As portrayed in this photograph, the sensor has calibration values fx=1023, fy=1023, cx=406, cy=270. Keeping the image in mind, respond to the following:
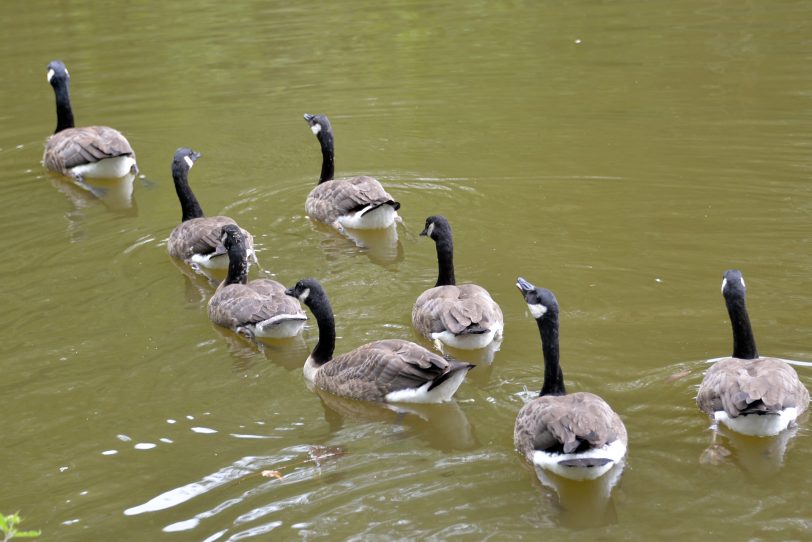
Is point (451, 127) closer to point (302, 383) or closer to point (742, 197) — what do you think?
point (742, 197)

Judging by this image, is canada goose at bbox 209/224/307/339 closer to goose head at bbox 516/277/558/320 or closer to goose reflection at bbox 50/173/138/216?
goose head at bbox 516/277/558/320

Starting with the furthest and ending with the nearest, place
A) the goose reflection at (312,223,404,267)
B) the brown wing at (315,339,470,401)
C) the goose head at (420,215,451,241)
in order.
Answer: the goose reflection at (312,223,404,267), the goose head at (420,215,451,241), the brown wing at (315,339,470,401)

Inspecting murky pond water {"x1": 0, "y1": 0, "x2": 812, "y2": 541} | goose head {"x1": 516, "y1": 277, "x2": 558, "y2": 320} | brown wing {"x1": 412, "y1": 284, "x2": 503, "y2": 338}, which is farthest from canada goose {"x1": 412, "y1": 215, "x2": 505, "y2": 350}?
goose head {"x1": 516, "y1": 277, "x2": 558, "y2": 320}

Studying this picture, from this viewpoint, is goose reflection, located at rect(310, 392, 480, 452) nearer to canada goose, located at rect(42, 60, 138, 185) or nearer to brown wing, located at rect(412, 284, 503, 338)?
brown wing, located at rect(412, 284, 503, 338)

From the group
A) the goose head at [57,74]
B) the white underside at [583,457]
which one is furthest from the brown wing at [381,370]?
the goose head at [57,74]

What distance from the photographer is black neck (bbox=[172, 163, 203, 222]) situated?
1352 cm

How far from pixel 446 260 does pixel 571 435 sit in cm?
400

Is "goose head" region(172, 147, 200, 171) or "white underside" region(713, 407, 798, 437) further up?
"goose head" region(172, 147, 200, 171)

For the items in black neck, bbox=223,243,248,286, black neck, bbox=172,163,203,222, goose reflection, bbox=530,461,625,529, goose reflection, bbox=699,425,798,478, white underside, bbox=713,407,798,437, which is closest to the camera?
goose reflection, bbox=530,461,625,529

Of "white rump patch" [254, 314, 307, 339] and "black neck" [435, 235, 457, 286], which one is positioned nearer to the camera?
"white rump patch" [254, 314, 307, 339]

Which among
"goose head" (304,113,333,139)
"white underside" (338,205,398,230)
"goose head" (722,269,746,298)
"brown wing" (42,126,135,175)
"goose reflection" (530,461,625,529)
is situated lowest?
"goose reflection" (530,461,625,529)

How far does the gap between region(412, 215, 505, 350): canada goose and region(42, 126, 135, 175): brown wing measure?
708cm

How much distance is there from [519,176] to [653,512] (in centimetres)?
800

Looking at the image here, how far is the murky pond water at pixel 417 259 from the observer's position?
7.68m
